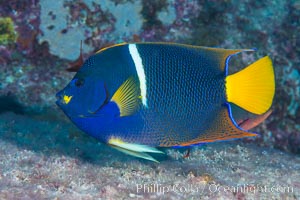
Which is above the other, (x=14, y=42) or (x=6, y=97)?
(x=14, y=42)

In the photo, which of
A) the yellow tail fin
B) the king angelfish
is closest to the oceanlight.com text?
the king angelfish

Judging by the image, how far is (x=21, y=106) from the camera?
4.50m

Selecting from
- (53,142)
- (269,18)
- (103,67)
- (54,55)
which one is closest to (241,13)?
(269,18)

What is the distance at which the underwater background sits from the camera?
2.67m

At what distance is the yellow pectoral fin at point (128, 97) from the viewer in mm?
1743

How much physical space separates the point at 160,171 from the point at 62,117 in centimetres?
213

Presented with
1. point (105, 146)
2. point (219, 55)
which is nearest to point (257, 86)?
point (219, 55)

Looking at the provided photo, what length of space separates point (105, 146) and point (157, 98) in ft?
7.07

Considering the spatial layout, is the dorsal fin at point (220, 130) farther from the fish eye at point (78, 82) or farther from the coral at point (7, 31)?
the coral at point (7, 31)

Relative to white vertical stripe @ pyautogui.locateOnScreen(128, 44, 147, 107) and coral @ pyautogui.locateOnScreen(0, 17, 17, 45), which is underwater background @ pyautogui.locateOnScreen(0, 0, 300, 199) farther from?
white vertical stripe @ pyautogui.locateOnScreen(128, 44, 147, 107)

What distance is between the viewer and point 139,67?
70.4 inches

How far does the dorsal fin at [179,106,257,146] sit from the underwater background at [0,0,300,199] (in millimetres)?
935

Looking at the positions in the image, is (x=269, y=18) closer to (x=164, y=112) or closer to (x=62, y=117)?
(x=62, y=117)

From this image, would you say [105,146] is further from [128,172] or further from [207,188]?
[207,188]
